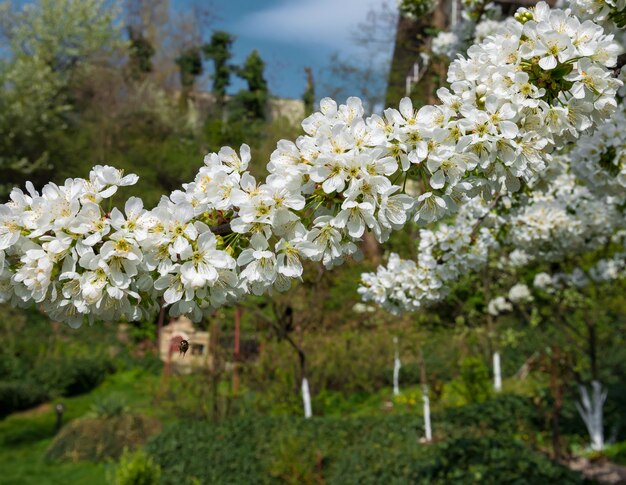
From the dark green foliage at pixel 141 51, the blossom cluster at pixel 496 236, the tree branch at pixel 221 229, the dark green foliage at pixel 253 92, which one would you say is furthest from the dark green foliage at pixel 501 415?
the dark green foliage at pixel 141 51

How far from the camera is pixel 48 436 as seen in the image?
8.14 metres

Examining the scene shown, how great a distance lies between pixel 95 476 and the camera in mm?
6492

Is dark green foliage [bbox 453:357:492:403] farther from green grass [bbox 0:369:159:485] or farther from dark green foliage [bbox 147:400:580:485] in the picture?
green grass [bbox 0:369:159:485]

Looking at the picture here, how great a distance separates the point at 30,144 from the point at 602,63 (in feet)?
53.0

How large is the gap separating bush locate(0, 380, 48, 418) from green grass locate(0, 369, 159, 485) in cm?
14

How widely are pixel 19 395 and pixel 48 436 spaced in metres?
1.45

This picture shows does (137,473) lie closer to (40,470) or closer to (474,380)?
(40,470)

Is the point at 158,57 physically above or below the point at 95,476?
above

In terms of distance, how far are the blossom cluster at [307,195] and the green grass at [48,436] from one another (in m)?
5.85

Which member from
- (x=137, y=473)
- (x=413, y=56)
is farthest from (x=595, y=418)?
(x=413, y=56)

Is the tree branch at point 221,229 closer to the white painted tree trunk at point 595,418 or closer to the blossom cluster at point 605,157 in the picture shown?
the blossom cluster at point 605,157

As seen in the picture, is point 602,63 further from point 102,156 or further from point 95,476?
point 102,156

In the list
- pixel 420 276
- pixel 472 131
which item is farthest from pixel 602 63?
pixel 420 276

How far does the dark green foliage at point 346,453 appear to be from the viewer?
14.8 ft
